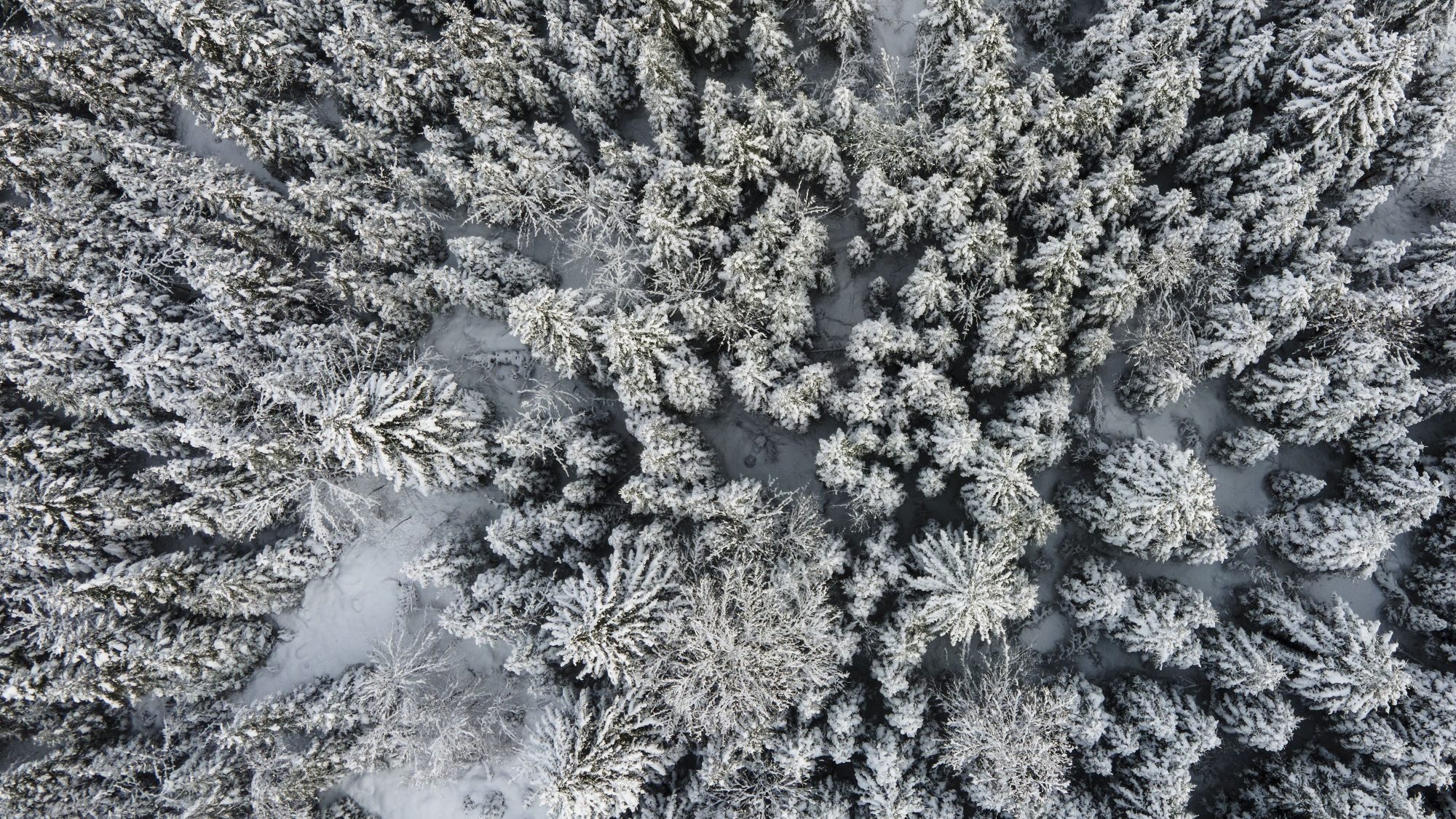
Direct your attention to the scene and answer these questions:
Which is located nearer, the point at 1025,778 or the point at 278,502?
the point at 1025,778

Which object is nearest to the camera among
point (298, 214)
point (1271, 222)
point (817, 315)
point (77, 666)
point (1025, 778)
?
point (1025, 778)

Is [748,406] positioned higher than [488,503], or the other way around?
[748,406]

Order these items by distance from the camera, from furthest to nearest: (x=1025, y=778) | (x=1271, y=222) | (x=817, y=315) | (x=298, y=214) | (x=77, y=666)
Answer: (x=817, y=315)
(x=298, y=214)
(x=77, y=666)
(x=1271, y=222)
(x=1025, y=778)

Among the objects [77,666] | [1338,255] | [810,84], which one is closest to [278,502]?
[77,666]

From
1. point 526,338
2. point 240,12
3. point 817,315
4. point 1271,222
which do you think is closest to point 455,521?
point 526,338

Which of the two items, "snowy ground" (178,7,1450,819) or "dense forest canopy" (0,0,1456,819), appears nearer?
"dense forest canopy" (0,0,1456,819)

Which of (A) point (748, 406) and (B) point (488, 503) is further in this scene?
(B) point (488, 503)

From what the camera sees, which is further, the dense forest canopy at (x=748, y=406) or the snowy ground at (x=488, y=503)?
the snowy ground at (x=488, y=503)

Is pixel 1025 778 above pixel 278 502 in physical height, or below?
above

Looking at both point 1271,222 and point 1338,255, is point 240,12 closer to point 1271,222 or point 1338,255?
point 1271,222

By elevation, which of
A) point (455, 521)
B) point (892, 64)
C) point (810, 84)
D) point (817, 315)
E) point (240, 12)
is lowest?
point (455, 521)
